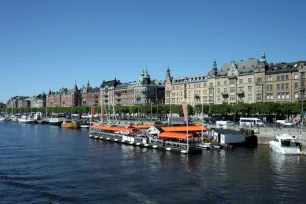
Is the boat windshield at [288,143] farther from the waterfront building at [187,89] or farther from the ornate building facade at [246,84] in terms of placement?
the waterfront building at [187,89]

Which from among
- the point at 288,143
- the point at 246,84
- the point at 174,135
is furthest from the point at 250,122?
the point at 246,84

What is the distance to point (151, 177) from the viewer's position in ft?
142

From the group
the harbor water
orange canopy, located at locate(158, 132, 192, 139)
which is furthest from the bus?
orange canopy, located at locate(158, 132, 192, 139)

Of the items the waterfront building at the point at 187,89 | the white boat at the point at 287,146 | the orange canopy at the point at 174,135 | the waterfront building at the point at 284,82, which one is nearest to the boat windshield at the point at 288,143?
the white boat at the point at 287,146

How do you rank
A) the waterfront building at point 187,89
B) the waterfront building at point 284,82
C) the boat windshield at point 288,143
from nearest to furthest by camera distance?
the boat windshield at point 288,143, the waterfront building at point 284,82, the waterfront building at point 187,89

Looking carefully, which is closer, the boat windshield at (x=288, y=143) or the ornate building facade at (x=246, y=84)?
the boat windshield at (x=288, y=143)

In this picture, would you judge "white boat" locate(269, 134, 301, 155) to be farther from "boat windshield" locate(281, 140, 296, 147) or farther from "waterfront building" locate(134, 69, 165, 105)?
"waterfront building" locate(134, 69, 165, 105)

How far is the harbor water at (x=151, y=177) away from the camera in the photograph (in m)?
35.1

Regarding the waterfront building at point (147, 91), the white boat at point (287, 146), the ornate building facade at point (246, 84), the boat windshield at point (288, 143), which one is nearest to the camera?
the white boat at point (287, 146)

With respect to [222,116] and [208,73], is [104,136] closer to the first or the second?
[222,116]

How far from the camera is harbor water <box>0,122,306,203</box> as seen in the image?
35.1 meters

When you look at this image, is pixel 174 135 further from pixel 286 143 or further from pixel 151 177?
pixel 151 177

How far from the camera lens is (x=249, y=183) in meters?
40.3

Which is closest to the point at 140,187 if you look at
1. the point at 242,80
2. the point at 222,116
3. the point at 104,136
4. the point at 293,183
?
the point at 293,183
